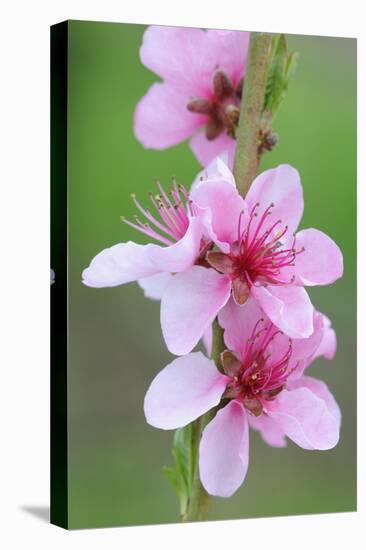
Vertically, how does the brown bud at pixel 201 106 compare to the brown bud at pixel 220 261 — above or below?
above

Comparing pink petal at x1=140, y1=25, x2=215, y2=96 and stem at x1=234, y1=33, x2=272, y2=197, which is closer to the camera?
stem at x1=234, y1=33, x2=272, y2=197

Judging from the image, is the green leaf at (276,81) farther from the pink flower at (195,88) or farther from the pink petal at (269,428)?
the pink petal at (269,428)

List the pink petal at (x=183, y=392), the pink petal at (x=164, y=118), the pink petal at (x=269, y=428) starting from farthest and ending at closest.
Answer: the pink petal at (x=164, y=118), the pink petal at (x=269, y=428), the pink petal at (x=183, y=392)

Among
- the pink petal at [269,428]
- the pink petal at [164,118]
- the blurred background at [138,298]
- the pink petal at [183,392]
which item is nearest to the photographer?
the pink petal at [183,392]

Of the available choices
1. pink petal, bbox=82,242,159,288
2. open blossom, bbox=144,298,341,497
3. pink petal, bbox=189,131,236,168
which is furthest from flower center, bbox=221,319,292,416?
pink petal, bbox=189,131,236,168

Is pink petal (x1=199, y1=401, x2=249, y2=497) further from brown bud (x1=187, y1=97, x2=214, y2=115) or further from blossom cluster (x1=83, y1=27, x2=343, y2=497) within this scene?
brown bud (x1=187, y1=97, x2=214, y2=115)

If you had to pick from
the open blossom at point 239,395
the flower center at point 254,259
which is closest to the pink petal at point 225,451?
the open blossom at point 239,395
